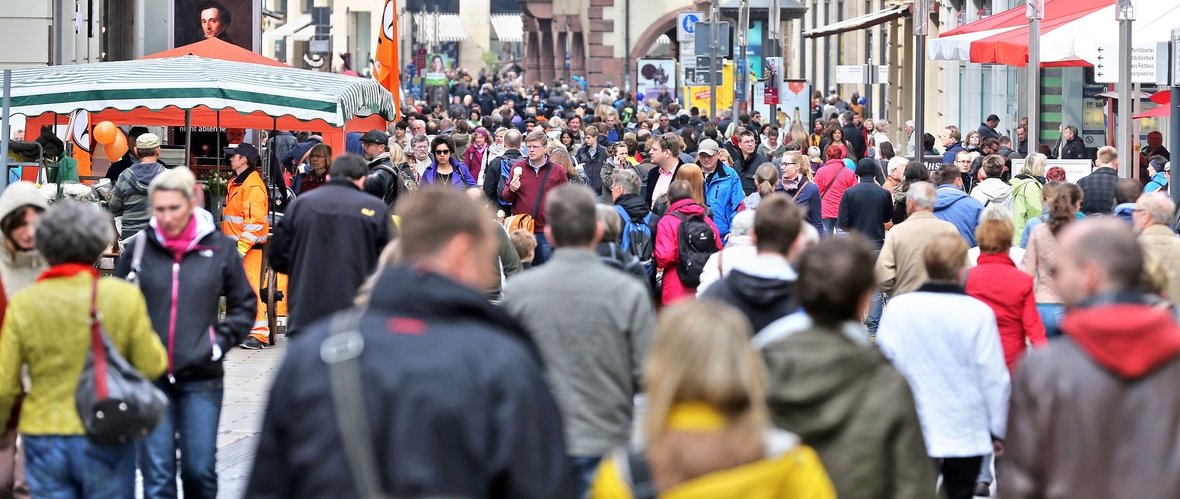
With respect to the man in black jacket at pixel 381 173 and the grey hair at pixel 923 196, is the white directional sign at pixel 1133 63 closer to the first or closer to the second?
the grey hair at pixel 923 196

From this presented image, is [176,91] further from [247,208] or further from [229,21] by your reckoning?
[229,21]

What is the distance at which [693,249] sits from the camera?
32.4 feet

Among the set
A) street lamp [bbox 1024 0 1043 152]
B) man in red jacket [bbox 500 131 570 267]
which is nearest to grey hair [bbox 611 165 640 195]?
man in red jacket [bbox 500 131 570 267]

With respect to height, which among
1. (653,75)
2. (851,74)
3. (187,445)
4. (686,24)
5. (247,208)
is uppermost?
(653,75)

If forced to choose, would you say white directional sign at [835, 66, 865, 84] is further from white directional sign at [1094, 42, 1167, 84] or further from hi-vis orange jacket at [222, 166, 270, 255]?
hi-vis orange jacket at [222, 166, 270, 255]

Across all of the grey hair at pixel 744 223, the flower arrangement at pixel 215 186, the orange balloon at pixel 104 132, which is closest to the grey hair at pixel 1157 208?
the grey hair at pixel 744 223

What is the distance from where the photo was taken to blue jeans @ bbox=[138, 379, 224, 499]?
Result: 19.3 ft

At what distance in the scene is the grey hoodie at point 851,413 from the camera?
4039mm

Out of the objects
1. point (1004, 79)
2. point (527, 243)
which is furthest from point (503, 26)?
point (527, 243)

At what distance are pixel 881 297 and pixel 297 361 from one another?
9.92 metres

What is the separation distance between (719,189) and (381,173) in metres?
3.18

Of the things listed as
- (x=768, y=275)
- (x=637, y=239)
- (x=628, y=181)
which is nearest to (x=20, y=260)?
(x=768, y=275)

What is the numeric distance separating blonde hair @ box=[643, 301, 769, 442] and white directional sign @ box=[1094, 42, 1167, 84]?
11492 millimetres

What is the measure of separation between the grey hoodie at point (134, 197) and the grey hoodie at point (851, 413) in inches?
342
